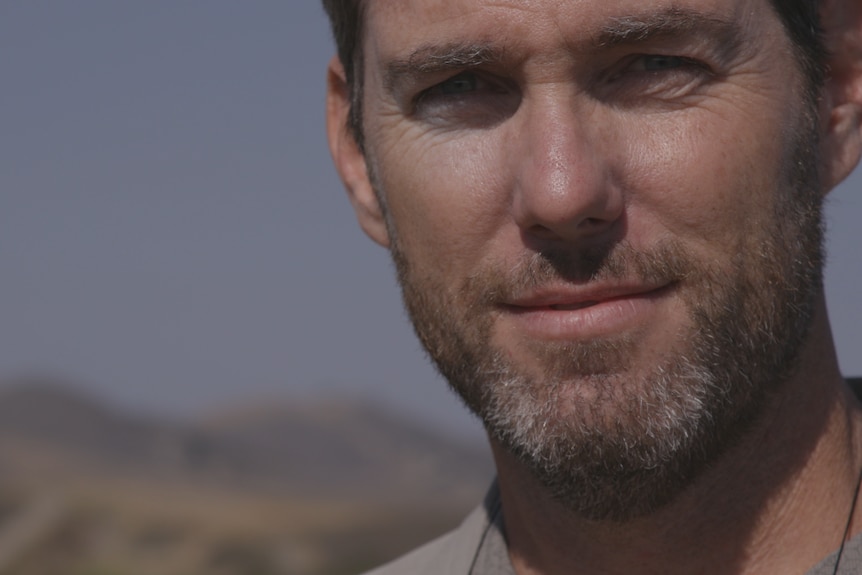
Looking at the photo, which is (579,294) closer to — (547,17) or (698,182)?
(698,182)

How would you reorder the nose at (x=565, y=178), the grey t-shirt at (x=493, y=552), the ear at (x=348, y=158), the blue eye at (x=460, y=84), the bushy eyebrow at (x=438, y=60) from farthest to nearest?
the ear at (x=348, y=158) → the grey t-shirt at (x=493, y=552) → the blue eye at (x=460, y=84) → the bushy eyebrow at (x=438, y=60) → the nose at (x=565, y=178)

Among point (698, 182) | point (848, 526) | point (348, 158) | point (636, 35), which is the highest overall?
point (636, 35)

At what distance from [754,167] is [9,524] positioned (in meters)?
20.1

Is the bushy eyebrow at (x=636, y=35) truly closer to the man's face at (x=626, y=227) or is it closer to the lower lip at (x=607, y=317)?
the man's face at (x=626, y=227)

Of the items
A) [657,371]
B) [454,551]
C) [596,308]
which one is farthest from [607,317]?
[454,551]

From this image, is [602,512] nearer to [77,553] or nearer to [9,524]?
A: [77,553]

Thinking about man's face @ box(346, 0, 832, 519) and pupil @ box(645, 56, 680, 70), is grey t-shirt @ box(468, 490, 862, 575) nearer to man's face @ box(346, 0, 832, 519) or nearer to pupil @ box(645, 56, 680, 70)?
man's face @ box(346, 0, 832, 519)

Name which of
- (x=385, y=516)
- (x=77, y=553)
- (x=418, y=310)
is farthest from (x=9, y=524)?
(x=418, y=310)

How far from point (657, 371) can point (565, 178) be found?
0.50 meters

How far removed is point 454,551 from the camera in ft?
11.6

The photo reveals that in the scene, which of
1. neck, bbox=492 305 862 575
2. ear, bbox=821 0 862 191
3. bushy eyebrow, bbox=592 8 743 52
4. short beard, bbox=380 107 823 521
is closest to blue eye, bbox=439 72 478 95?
bushy eyebrow, bbox=592 8 743 52

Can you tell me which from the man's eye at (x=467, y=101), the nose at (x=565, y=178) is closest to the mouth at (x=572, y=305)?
the nose at (x=565, y=178)

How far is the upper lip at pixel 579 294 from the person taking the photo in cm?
284

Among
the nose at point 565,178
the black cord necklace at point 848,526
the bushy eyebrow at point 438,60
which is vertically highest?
the bushy eyebrow at point 438,60
